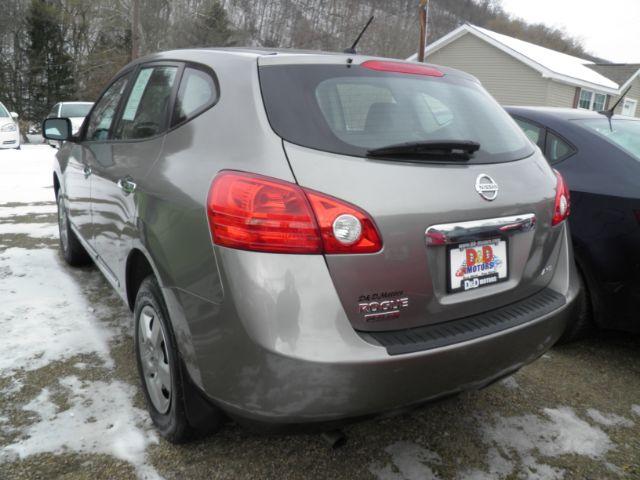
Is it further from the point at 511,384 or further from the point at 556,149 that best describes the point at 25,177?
the point at 511,384

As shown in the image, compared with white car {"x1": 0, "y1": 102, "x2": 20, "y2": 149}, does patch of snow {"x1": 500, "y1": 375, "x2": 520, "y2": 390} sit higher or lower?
higher

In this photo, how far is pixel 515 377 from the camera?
295 centimetres

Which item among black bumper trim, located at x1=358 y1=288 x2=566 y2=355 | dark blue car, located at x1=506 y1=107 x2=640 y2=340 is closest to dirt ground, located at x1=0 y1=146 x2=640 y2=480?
black bumper trim, located at x1=358 y1=288 x2=566 y2=355

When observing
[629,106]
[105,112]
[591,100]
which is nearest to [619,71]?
[629,106]

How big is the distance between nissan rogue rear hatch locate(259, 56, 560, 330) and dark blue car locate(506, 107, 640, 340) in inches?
38.0

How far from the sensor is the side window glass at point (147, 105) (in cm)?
236

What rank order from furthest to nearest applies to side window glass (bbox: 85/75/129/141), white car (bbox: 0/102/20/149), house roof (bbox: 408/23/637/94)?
house roof (bbox: 408/23/637/94) → white car (bbox: 0/102/20/149) → side window glass (bbox: 85/75/129/141)

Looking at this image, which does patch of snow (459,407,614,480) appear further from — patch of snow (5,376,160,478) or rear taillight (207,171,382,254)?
patch of snow (5,376,160,478)

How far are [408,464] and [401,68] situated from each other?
5.38 ft

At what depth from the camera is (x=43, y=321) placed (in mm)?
3342

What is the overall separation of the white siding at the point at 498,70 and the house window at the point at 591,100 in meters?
1.02

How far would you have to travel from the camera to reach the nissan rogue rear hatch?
1633 millimetres

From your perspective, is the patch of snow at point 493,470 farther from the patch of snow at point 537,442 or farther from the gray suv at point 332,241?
the gray suv at point 332,241

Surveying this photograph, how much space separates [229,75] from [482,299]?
1259mm
